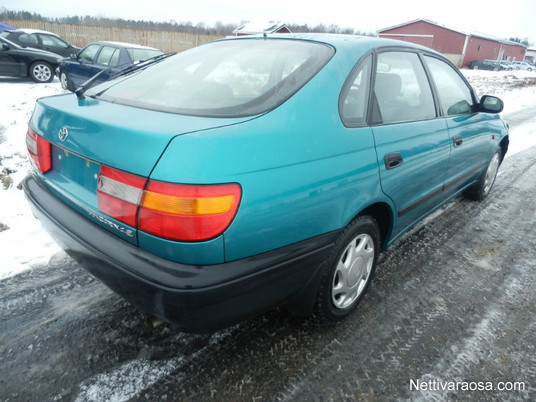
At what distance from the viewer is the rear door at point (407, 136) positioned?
7.00ft

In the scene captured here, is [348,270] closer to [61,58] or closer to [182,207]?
[182,207]

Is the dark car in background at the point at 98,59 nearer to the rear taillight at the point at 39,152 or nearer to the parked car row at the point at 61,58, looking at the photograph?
the parked car row at the point at 61,58

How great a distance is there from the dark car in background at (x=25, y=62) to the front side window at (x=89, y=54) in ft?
6.53

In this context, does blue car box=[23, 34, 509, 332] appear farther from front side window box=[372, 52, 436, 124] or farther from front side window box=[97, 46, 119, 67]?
front side window box=[97, 46, 119, 67]

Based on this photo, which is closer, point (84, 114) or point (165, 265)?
point (165, 265)

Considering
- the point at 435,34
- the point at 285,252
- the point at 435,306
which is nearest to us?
the point at 285,252

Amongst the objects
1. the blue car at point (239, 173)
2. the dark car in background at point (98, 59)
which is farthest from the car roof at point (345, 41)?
the dark car in background at point (98, 59)

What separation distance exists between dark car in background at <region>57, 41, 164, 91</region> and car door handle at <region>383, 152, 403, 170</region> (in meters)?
7.87

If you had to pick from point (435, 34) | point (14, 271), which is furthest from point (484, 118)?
point (435, 34)

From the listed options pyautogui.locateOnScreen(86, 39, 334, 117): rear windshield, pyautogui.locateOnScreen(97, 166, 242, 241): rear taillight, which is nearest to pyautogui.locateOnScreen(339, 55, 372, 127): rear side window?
pyautogui.locateOnScreen(86, 39, 334, 117): rear windshield

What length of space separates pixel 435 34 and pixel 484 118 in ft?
147

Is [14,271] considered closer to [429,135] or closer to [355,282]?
[355,282]

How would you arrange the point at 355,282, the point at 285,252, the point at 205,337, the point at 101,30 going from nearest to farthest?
the point at 285,252, the point at 205,337, the point at 355,282, the point at 101,30

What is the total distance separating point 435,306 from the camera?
2.44 meters
